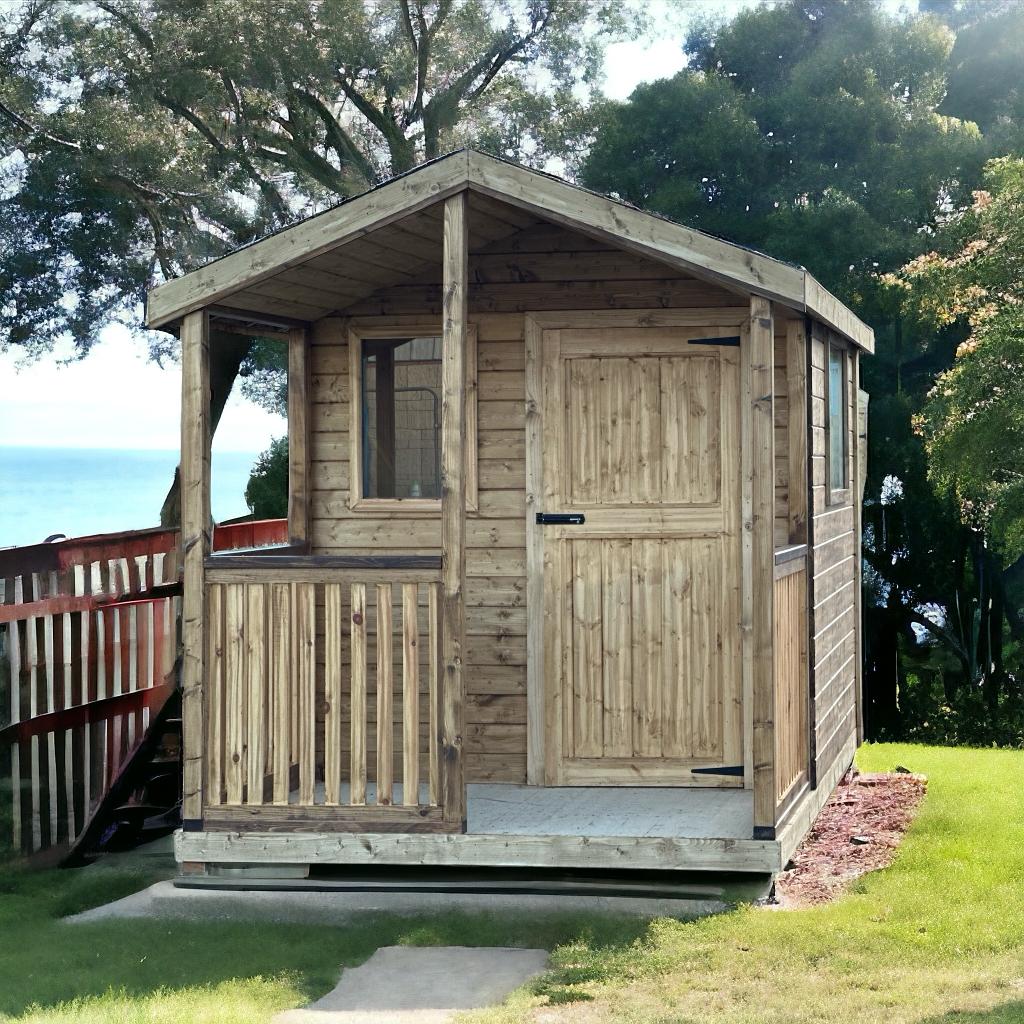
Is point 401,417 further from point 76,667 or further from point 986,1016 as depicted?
point 986,1016

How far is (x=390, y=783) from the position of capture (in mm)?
6207

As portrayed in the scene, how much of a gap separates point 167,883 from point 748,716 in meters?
2.87

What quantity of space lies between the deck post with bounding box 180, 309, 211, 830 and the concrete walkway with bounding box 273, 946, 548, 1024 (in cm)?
133

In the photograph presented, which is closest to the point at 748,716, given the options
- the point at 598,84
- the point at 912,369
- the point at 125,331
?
the point at 912,369

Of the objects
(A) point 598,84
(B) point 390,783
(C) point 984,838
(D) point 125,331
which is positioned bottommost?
(C) point 984,838

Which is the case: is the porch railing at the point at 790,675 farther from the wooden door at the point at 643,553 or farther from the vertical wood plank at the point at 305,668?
the vertical wood plank at the point at 305,668

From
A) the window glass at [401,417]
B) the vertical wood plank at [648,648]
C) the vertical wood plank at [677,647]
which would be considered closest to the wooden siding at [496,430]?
the window glass at [401,417]

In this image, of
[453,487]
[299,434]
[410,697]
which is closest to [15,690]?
[299,434]

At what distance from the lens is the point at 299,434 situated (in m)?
7.47

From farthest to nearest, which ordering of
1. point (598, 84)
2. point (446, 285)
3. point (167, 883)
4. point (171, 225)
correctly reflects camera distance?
point (598, 84) → point (171, 225) → point (167, 883) → point (446, 285)

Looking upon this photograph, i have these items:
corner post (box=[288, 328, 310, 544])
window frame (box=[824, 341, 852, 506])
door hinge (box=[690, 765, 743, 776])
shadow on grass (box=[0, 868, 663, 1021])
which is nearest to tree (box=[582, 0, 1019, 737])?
window frame (box=[824, 341, 852, 506])

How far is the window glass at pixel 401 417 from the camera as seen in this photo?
732cm

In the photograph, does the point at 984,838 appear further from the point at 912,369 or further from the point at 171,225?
the point at 171,225

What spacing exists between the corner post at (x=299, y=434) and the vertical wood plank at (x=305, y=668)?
4.13 ft
